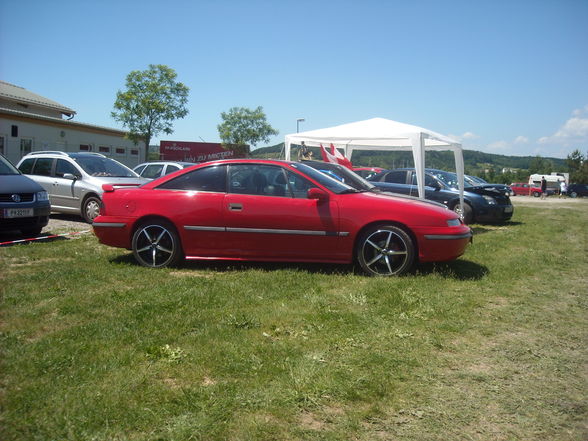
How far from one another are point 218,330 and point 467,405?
5.89 ft

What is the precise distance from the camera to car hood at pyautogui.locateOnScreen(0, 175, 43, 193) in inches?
284

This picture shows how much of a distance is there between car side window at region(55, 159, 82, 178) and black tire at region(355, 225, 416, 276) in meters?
7.43

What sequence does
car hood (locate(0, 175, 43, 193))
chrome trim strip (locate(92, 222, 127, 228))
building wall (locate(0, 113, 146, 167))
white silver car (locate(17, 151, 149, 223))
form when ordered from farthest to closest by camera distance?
building wall (locate(0, 113, 146, 167)), white silver car (locate(17, 151, 149, 223)), car hood (locate(0, 175, 43, 193)), chrome trim strip (locate(92, 222, 127, 228))

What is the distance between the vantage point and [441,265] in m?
6.03

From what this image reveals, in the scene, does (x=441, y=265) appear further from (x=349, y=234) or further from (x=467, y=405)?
(x=467, y=405)

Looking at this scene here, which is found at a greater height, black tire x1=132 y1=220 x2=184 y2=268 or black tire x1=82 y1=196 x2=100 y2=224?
black tire x1=82 y1=196 x2=100 y2=224

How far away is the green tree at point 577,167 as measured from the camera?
241ft

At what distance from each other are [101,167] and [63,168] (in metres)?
0.79

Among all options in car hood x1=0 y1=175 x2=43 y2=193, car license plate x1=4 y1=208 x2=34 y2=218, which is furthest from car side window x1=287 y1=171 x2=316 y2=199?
car hood x1=0 y1=175 x2=43 y2=193

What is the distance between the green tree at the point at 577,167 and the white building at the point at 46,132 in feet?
227

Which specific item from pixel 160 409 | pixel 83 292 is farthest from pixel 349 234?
pixel 160 409

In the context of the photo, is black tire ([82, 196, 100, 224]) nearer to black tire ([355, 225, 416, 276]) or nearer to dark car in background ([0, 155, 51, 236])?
dark car in background ([0, 155, 51, 236])

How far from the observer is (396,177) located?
1295 cm

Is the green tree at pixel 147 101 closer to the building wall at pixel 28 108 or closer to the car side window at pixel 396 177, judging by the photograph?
the building wall at pixel 28 108
